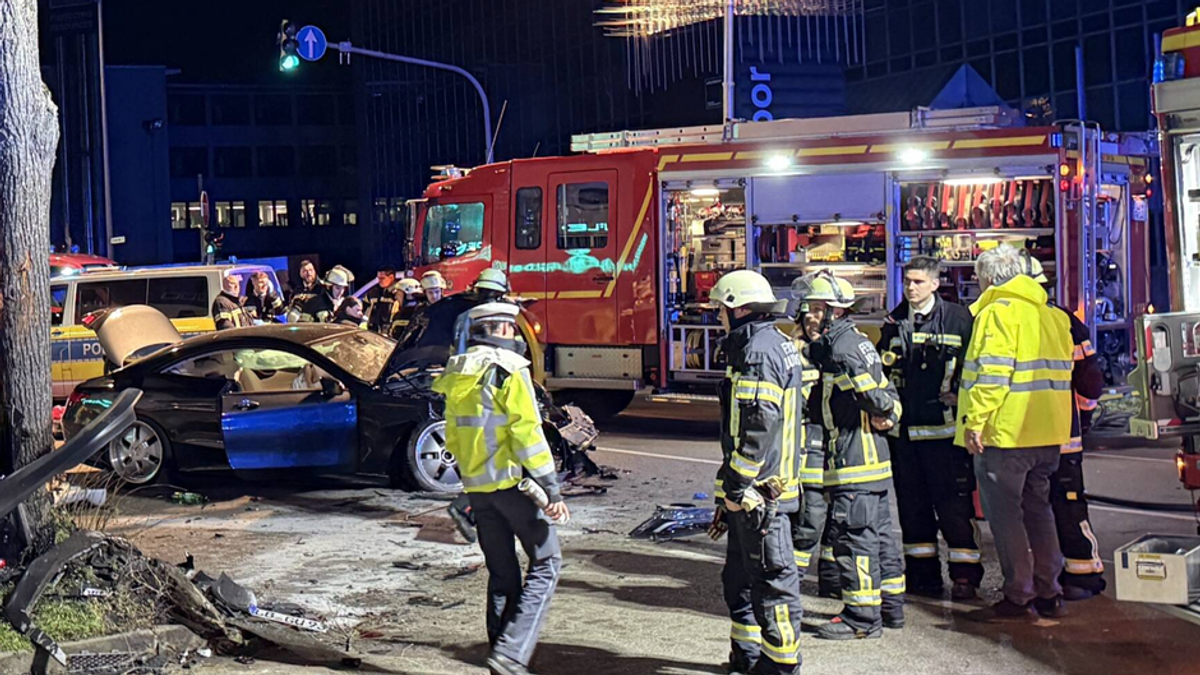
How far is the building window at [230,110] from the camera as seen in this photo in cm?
10000

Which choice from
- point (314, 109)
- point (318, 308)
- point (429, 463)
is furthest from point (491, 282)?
point (314, 109)

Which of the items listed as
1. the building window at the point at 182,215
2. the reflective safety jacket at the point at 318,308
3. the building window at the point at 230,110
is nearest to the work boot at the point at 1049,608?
the reflective safety jacket at the point at 318,308

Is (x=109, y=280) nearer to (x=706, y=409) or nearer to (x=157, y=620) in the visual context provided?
(x=706, y=409)

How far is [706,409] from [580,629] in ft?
32.5

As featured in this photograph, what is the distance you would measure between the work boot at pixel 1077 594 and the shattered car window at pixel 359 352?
18.4 feet

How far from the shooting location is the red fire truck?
1248 centimetres

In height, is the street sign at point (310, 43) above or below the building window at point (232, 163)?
below

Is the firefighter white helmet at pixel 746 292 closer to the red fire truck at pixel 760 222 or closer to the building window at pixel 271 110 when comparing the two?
the red fire truck at pixel 760 222

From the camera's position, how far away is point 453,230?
52.3 ft

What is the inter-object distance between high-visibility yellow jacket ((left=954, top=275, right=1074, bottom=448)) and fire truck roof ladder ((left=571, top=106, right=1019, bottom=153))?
6.18 m

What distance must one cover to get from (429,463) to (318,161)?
9380 cm

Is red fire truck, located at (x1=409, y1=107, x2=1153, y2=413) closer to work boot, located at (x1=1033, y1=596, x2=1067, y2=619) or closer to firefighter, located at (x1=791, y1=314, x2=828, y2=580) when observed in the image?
firefighter, located at (x1=791, y1=314, x2=828, y2=580)

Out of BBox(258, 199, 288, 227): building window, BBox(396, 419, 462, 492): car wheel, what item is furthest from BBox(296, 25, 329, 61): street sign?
BBox(258, 199, 288, 227): building window

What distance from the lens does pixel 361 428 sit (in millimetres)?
10906
